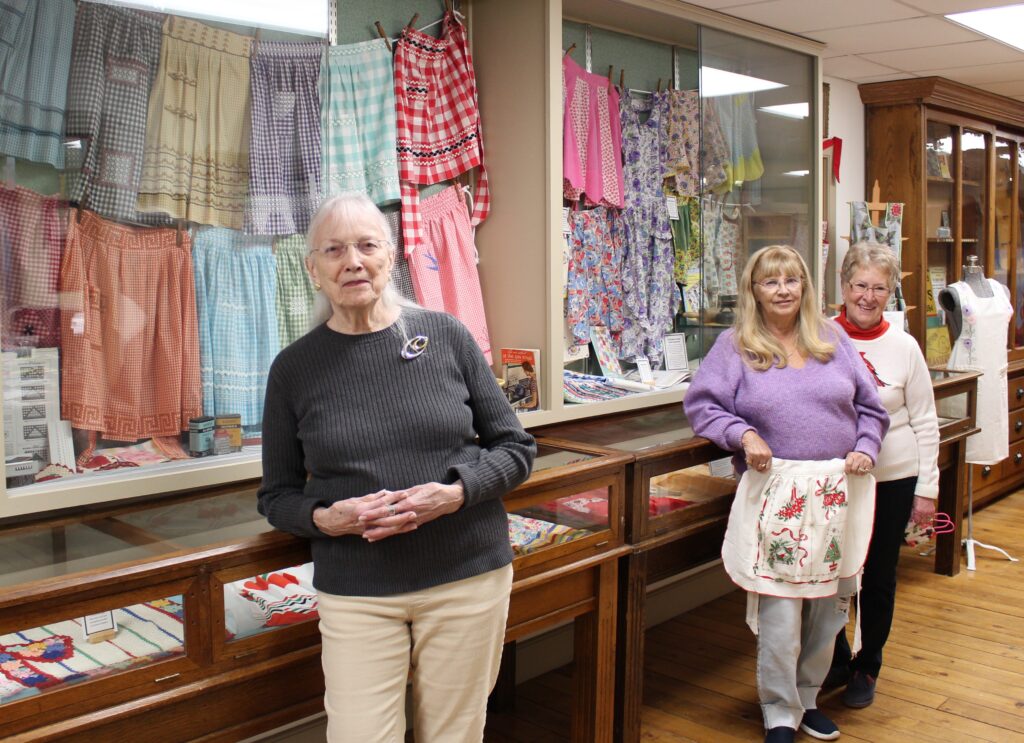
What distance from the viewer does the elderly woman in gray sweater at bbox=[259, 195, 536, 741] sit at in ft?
5.91

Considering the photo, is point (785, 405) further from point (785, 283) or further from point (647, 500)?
point (647, 500)

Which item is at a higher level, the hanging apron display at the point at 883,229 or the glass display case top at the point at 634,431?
the hanging apron display at the point at 883,229

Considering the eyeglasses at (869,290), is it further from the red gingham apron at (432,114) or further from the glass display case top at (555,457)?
the red gingham apron at (432,114)

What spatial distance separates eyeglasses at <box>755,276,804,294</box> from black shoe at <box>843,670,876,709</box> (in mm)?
1377

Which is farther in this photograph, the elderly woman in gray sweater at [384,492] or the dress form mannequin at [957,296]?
the dress form mannequin at [957,296]

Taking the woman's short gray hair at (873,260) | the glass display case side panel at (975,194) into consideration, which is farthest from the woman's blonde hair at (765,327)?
the glass display case side panel at (975,194)

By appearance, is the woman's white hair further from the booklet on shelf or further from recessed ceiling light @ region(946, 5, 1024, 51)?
recessed ceiling light @ region(946, 5, 1024, 51)

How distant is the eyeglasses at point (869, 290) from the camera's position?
310 centimetres

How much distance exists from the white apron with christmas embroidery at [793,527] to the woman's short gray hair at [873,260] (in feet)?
2.24

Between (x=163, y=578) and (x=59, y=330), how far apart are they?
0.87 m

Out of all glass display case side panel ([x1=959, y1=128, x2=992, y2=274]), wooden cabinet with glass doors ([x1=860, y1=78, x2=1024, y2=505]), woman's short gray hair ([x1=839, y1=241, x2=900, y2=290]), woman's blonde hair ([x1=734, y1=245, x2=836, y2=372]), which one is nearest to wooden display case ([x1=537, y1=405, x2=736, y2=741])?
woman's blonde hair ([x1=734, y1=245, x2=836, y2=372])

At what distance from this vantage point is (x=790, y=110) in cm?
427

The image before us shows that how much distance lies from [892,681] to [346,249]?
264cm

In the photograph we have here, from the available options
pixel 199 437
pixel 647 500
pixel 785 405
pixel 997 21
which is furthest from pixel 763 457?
pixel 997 21
